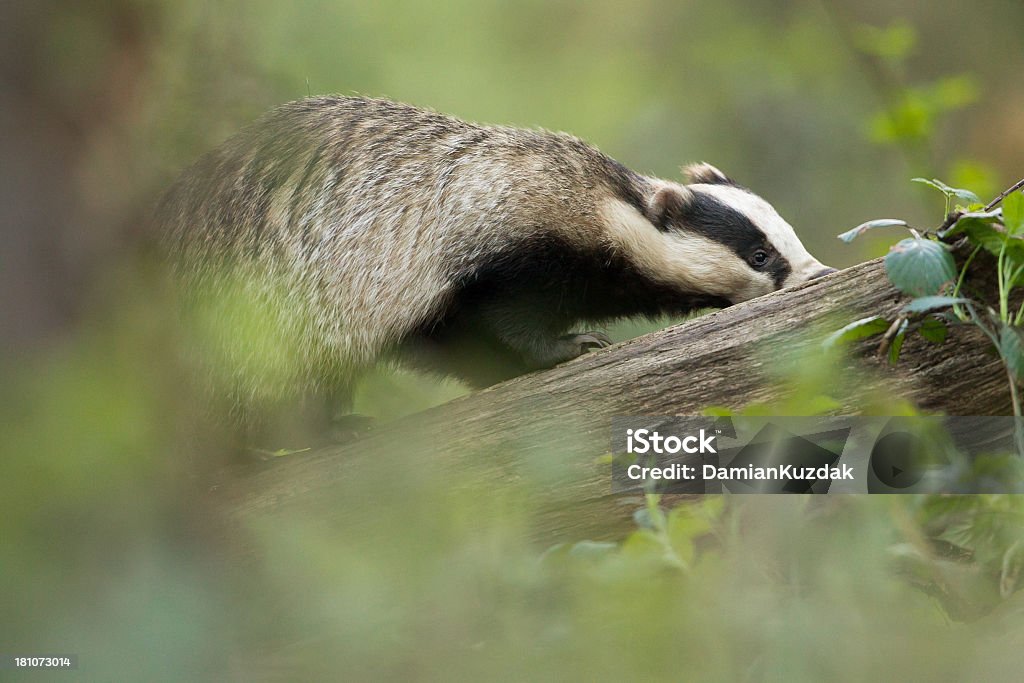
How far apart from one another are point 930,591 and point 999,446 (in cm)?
86

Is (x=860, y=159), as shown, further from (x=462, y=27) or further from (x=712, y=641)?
(x=712, y=641)

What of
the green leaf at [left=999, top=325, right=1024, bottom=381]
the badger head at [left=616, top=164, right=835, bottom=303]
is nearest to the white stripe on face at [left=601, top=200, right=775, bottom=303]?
the badger head at [left=616, top=164, right=835, bottom=303]

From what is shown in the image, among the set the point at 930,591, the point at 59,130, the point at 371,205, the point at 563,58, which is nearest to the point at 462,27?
the point at 563,58

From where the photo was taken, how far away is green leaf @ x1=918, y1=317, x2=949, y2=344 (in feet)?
8.15

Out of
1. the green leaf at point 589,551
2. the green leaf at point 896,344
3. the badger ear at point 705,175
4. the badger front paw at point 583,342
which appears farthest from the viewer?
the badger ear at point 705,175

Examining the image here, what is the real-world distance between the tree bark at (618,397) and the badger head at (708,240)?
28.7 inches

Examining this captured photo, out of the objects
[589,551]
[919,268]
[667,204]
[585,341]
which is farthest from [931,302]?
[667,204]

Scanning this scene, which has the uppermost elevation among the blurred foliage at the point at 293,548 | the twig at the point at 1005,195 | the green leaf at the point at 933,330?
the twig at the point at 1005,195

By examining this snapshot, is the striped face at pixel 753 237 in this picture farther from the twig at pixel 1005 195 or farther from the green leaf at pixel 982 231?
the green leaf at pixel 982 231

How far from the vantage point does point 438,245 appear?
12.0ft

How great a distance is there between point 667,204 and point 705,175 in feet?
1.55

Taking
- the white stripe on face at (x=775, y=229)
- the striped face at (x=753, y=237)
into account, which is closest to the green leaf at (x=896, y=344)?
the white stripe on face at (x=775, y=229)

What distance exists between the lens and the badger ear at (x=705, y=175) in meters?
4.21

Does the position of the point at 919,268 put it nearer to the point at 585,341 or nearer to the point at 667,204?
the point at 585,341
